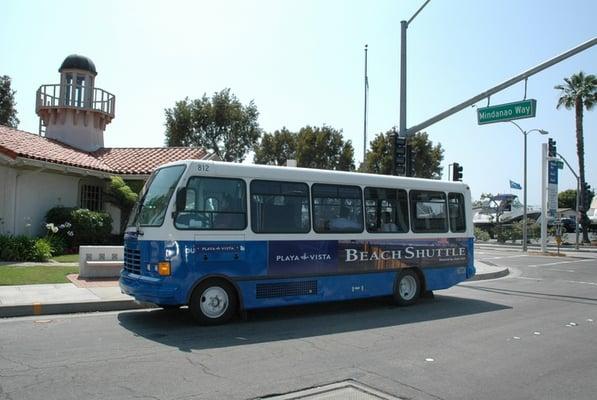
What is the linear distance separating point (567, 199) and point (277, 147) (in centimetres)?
7763

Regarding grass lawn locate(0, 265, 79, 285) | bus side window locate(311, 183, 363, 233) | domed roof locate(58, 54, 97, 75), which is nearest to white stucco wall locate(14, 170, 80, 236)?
grass lawn locate(0, 265, 79, 285)

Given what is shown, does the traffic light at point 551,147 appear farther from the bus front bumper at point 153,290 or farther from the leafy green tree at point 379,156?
the bus front bumper at point 153,290

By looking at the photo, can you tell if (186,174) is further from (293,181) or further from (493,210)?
(493,210)

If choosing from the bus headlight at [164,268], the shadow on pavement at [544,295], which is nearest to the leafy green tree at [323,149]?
the shadow on pavement at [544,295]

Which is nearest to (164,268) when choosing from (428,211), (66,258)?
(428,211)

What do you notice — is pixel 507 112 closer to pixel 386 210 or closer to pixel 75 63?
pixel 386 210

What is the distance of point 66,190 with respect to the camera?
824 inches

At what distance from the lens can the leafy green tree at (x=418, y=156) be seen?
52.0 m

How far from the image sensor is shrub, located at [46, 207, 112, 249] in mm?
19469

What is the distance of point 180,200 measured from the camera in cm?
869

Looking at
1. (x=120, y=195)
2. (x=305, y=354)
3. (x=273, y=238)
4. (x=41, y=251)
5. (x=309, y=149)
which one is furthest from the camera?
(x=309, y=149)

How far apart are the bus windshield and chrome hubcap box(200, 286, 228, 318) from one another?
1.40 m

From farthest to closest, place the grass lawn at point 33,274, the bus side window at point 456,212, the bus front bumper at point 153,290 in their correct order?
the bus side window at point 456,212 < the grass lawn at point 33,274 < the bus front bumper at point 153,290

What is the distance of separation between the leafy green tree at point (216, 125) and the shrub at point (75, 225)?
2651 cm
